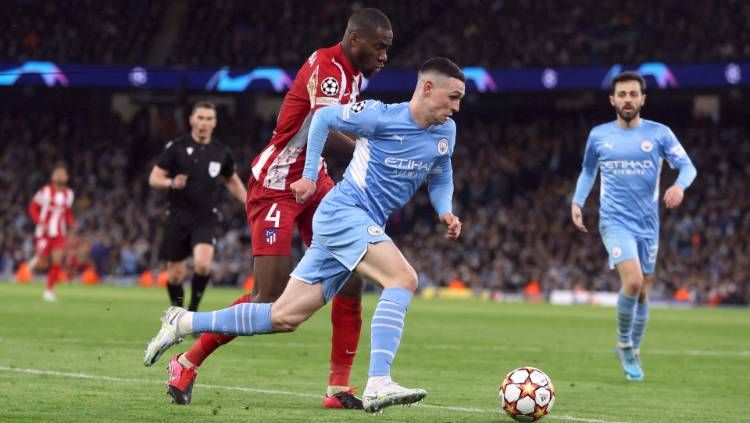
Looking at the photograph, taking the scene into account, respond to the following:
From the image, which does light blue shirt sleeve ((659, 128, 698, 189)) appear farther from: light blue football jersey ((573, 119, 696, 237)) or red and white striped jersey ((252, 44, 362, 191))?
red and white striped jersey ((252, 44, 362, 191))

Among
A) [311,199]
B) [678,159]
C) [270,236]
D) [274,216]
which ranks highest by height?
[678,159]

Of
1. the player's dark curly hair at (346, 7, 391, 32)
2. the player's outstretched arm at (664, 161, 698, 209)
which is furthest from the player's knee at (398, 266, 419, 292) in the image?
the player's outstretched arm at (664, 161, 698, 209)

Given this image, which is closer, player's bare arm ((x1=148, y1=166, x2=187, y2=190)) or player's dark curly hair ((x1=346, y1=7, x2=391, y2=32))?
player's dark curly hair ((x1=346, y1=7, x2=391, y2=32))

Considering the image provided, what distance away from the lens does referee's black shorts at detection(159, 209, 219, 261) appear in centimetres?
1408

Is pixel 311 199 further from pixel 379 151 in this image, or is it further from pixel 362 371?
pixel 362 371

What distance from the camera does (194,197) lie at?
14109mm

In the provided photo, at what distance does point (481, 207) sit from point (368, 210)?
95.1 feet

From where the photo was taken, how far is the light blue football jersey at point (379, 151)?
7.40 m

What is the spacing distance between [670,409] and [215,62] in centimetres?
3185

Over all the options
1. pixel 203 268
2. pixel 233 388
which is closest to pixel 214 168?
pixel 203 268

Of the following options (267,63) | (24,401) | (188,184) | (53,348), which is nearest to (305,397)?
(24,401)

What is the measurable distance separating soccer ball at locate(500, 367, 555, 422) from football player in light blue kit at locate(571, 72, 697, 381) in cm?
378

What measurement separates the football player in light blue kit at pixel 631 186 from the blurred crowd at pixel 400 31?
22.6 meters

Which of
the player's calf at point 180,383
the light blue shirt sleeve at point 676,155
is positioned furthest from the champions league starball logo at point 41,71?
the player's calf at point 180,383
